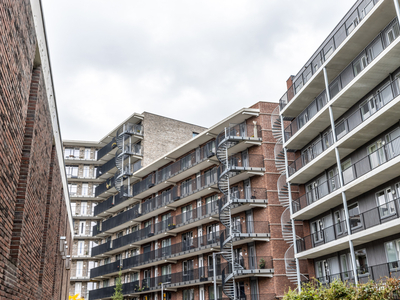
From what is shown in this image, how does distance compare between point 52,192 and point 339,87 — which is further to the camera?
point 339,87

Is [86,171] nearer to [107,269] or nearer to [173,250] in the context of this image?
[107,269]

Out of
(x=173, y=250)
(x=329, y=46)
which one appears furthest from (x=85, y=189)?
(x=329, y=46)

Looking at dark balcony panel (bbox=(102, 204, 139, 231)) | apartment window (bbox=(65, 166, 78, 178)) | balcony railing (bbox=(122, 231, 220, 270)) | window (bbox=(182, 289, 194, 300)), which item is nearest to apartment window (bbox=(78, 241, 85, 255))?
apartment window (bbox=(65, 166, 78, 178))

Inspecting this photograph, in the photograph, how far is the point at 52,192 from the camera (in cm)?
1444

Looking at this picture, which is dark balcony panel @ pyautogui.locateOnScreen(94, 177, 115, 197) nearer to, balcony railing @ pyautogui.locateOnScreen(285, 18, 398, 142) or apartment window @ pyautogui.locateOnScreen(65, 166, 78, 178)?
apartment window @ pyautogui.locateOnScreen(65, 166, 78, 178)

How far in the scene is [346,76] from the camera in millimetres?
27625

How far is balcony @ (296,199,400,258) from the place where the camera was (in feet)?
74.4

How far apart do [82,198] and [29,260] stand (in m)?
59.5

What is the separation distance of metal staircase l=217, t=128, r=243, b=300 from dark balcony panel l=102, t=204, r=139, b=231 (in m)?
15.7

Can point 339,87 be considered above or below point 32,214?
above

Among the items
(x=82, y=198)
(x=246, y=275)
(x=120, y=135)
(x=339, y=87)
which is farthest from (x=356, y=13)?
(x=82, y=198)

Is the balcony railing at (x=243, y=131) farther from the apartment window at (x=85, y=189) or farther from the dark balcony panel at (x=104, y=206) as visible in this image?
the apartment window at (x=85, y=189)

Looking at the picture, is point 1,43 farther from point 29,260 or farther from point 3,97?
point 29,260

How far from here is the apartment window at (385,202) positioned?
2333 centimetres
